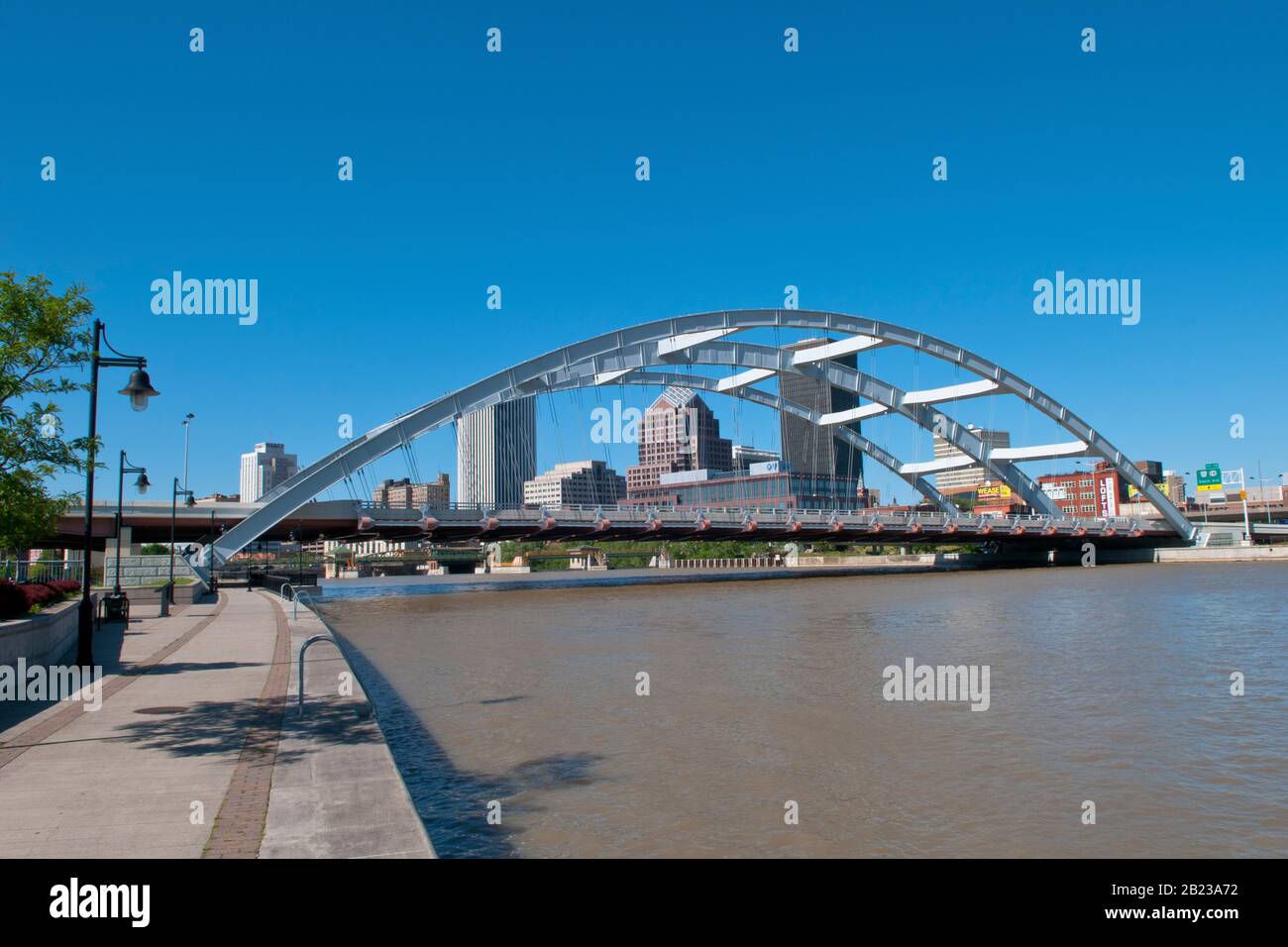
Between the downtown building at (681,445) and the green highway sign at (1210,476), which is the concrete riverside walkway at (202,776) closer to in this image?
the green highway sign at (1210,476)

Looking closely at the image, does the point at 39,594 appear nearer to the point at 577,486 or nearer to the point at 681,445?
the point at 577,486

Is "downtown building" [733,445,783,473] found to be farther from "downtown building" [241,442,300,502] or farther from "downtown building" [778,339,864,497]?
"downtown building" [241,442,300,502]

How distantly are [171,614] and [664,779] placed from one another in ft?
75.5

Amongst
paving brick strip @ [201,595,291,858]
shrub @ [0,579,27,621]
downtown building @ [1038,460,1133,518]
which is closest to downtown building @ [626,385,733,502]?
downtown building @ [1038,460,1133,518]

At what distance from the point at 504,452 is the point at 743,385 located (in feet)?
322

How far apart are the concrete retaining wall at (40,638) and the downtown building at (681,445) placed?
116m

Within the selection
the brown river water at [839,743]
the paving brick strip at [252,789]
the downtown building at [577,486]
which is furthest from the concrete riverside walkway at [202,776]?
the downtown building at [577,486]

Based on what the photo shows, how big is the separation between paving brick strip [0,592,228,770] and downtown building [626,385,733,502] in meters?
116

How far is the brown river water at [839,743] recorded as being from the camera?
7094mm

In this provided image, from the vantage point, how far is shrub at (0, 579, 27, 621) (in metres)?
13.2

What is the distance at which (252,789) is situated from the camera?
261 inches

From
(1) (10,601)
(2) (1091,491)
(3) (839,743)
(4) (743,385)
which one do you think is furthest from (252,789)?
(2) (1091,491)
